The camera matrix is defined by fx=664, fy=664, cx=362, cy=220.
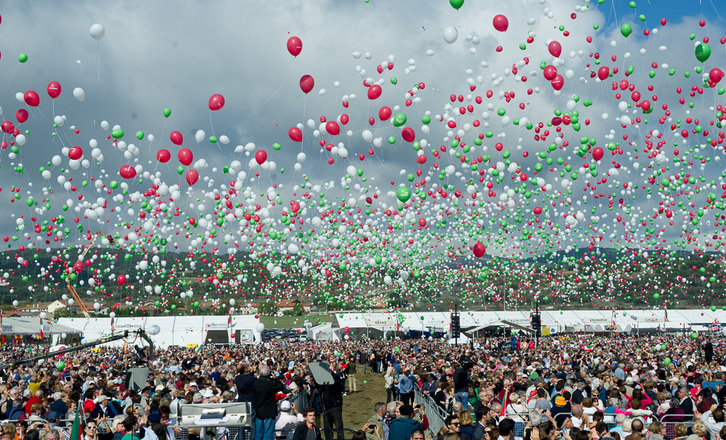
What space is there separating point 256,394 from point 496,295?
3729 inches

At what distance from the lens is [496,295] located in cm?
10062

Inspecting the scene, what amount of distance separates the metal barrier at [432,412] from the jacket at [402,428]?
1823 mm

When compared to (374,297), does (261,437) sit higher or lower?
lower

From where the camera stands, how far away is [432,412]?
11188 millimetres

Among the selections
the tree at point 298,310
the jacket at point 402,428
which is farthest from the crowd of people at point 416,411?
the tree at point 298,310

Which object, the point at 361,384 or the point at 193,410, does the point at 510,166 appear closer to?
the point at 361,384

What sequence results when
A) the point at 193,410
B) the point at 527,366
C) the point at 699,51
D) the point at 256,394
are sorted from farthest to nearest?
the point at 527,366 < the point at 699,51 < the point at 256,394 < the point at 193,410

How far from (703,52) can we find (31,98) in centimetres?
1331

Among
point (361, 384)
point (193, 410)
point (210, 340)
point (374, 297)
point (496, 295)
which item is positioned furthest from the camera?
point (496, 295)

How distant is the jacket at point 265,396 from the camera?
8.82 meters

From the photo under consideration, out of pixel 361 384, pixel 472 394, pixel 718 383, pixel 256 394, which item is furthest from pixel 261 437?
pixel 361 384

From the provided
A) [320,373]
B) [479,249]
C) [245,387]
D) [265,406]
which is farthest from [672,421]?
[479,249]

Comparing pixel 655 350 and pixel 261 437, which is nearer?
pixel 261 437

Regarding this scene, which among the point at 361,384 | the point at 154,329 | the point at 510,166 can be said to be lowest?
the point at 361,384
